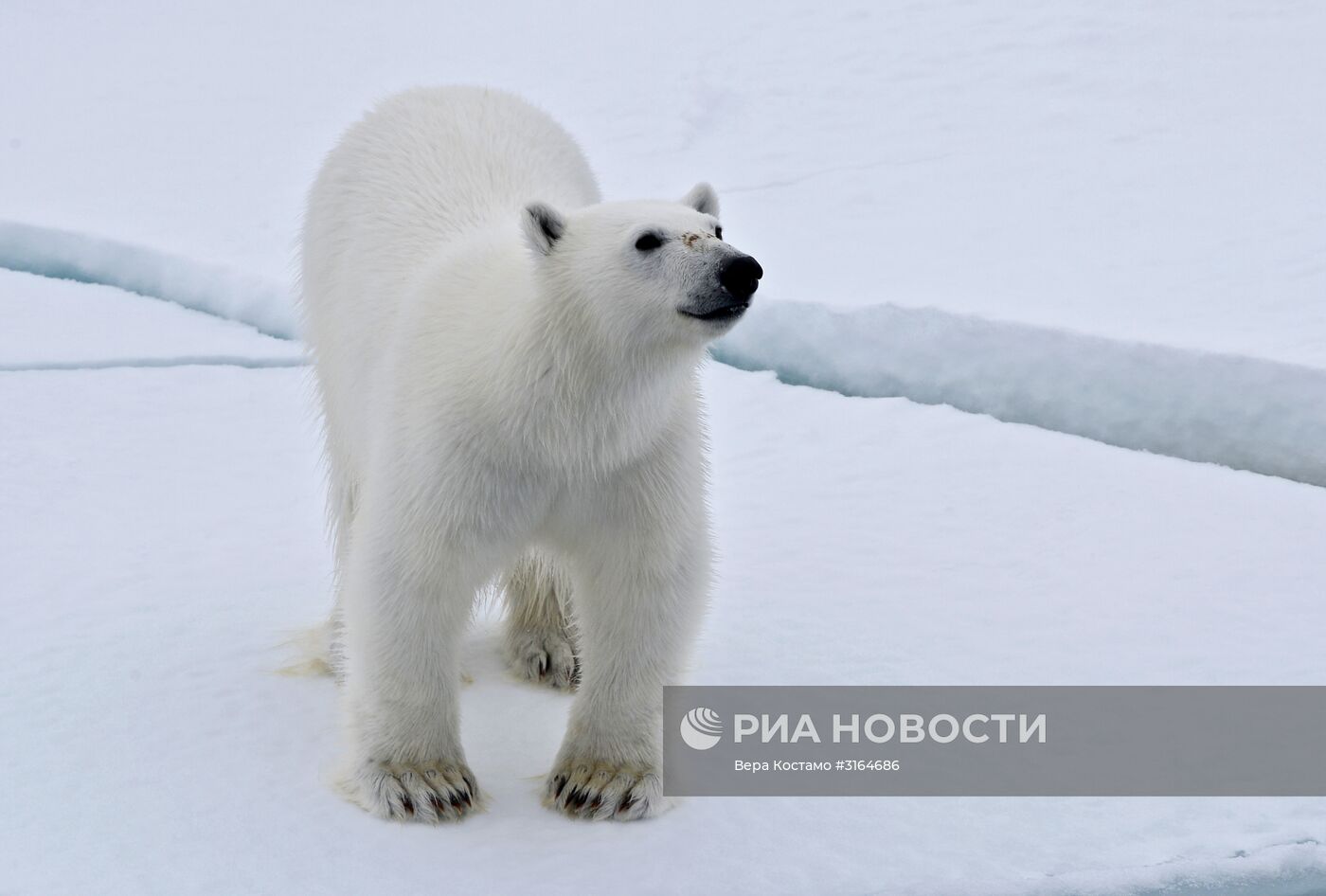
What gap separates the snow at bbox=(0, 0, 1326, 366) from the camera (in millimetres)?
5438

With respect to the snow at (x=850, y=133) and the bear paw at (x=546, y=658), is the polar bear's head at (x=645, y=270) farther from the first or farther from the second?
the snow at (x=850, y=133)

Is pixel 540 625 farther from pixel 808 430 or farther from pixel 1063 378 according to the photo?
pixel 1063 378

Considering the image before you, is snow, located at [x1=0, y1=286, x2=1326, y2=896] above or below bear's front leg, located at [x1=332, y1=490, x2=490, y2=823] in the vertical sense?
below

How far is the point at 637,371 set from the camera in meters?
2.42

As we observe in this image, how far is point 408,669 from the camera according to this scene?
2578 millimetres

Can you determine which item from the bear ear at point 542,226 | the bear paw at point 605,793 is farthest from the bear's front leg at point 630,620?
the bear ear at point 542,226

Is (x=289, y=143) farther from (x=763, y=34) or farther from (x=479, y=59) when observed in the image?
(x=763, y=34)

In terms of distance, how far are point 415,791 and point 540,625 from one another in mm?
724

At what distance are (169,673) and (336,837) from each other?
31.2 inches

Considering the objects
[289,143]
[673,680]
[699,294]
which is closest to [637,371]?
[699,294]

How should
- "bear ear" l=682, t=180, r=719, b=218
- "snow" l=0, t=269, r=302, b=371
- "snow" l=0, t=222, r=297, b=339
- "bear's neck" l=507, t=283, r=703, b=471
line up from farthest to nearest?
"snow" l=0, t=222, r=297, b=339, "snow" l=0, t=269, r=302, b=371, "bear ear" l=682, t=180, r=719, b=218, "bear's neck" l=507, t=283, r=703, b=471

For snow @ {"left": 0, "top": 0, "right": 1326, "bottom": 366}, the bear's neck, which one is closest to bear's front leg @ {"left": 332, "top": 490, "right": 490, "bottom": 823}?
the bear's neck

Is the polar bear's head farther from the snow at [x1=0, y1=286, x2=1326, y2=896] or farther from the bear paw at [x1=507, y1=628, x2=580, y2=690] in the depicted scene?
the bear paw at [x1=507, y1=628, x2=580, y2=690]

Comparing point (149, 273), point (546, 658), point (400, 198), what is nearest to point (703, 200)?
point (400, 198)
